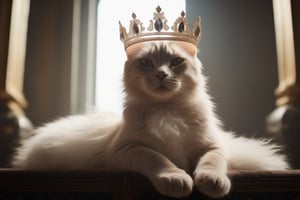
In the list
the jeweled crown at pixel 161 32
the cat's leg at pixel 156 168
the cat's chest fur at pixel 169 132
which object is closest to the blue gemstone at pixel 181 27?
the jeweled crown at pixel 161 32

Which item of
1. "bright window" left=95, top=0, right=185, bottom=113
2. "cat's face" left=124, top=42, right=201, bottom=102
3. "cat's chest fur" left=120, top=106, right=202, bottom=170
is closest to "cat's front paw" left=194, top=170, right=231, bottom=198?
"cat's chest fur" left=120, top=106, right=202, bottom=170

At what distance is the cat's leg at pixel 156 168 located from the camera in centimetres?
84

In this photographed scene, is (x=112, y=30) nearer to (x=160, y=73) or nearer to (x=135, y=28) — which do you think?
(x=135, y=28)

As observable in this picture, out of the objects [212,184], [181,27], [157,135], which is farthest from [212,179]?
[181,27]

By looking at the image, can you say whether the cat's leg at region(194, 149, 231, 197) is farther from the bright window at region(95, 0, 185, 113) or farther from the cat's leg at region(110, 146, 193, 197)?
the bright window at region(95, 0, 185, 113)

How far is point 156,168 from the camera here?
91 centimetres

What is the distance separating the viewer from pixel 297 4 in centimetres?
168

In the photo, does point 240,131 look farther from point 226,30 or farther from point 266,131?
point 226,30

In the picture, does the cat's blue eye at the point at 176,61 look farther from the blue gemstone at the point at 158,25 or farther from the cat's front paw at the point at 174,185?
the cat's front paw at the point at 174,185

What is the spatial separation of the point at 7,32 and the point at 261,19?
3.66 feet

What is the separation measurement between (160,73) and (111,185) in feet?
1.09

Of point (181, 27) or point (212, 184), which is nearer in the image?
point (212, 184)

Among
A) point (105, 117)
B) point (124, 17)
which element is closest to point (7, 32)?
point (124, 17)

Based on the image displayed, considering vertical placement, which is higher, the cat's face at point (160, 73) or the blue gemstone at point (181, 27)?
the blue gemstone at point (181, 27)
